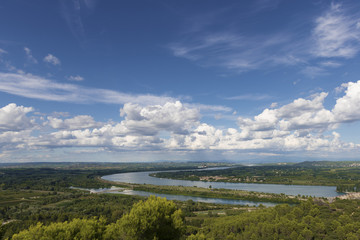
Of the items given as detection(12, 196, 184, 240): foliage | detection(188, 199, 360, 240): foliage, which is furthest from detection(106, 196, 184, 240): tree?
detection(188, 199, 360, 240): foliage

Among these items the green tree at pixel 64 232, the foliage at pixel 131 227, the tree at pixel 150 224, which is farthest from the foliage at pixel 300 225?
the green tree at pixel 64 232

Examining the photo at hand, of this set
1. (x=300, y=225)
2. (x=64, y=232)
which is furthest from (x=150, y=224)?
(x=300, y=225)

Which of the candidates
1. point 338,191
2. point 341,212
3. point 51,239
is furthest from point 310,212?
point 338,191

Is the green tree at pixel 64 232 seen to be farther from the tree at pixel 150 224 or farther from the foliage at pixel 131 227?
the tree at pixel 150 224

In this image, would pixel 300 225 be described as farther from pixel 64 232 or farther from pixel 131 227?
pixel 64 232

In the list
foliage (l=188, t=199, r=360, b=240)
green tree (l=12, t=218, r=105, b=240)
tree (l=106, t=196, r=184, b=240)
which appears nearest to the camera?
green tree (l=12, t=218, r=105, b=240)

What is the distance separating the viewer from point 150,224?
19859 millimetres

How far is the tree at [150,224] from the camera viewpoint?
19453mm

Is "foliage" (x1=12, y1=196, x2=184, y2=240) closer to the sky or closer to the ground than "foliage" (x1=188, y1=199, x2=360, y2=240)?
closer to the sky

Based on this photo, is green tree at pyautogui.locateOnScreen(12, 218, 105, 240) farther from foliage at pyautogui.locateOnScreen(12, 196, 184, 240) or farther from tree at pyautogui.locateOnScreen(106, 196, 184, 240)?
tree at pyautogui.locateOnScreen(106, 196, 184, 240)

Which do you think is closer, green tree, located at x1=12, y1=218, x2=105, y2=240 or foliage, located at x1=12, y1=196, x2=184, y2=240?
green tree, located at x1=12, y1=218, x2=105, y2=240

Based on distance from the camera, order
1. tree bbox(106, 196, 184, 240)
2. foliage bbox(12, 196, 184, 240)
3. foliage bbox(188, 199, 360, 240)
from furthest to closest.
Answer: foliage bbox(188, 199, 360, 240) < tree bbox(106, 196, 184, 240) < foliage bbox(12, 196, 184, 240)

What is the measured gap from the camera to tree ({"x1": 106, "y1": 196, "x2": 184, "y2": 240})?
19453 mm

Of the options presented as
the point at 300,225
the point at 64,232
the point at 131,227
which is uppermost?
the point at 64,232
